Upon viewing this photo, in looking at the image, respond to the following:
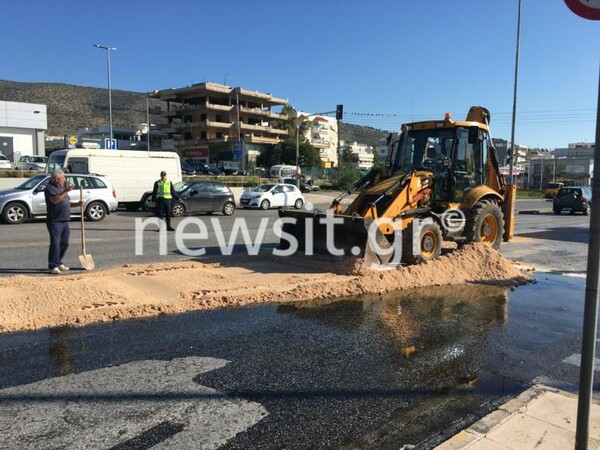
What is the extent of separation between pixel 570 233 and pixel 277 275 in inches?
584

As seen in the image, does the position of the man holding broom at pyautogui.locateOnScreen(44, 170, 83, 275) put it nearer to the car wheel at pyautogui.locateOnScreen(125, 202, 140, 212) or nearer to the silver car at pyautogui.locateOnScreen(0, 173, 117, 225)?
the silver car at pyautogui.locateOnScreen(0, 173, 117, 225)

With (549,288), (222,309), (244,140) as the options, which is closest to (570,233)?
(549,288)

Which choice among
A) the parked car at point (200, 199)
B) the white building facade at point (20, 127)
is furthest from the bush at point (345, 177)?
the white building facade at point (20, 127)

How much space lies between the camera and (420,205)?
10414 mm

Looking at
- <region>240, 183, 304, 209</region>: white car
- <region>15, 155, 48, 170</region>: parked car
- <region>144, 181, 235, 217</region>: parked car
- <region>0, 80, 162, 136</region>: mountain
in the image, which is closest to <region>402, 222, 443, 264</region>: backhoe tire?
<region>144, 181, 235, 217</region>: parked car

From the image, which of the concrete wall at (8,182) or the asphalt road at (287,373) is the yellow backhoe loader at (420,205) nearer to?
the asphalt road at (287,373)

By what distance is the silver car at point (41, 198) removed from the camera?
16.9m

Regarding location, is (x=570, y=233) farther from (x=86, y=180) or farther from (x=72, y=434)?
(x=72, y=434)

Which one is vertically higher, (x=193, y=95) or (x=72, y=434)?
(x=193, y=95)

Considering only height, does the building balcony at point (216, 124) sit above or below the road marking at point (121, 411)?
above

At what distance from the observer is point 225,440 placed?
3.47m

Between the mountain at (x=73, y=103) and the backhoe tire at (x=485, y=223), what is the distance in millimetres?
117408

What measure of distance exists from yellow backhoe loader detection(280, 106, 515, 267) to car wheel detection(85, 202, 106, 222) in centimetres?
1105

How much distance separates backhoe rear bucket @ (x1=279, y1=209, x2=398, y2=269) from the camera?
29.9 feet
